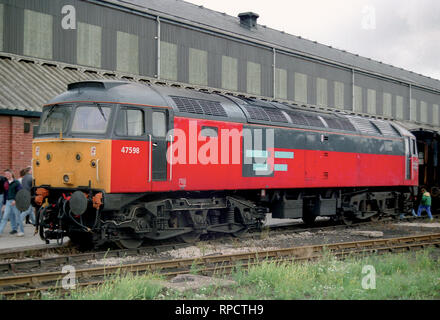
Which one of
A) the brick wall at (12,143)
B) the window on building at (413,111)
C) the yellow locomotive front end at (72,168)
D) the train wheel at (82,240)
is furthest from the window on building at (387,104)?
the yellow locomotive front end at (72,168)

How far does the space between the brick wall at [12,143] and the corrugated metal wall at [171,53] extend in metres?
4.44

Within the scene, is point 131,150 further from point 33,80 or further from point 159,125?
point 33,80

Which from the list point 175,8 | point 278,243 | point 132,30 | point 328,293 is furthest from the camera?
point 175,8

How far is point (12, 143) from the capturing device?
16641mm

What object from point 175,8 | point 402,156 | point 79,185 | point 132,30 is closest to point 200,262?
point 79,185

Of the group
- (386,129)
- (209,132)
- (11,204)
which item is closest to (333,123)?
(386,129)

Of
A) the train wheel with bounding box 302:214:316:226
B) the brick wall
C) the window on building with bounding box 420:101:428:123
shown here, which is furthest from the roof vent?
the window on building with bounding box 420:101:428:123

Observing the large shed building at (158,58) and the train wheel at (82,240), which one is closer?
the train wheel at (82,240)

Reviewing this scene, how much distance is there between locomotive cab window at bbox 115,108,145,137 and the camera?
10.4 metres

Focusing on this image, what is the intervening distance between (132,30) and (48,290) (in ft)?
59.6

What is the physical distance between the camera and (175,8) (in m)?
26.8

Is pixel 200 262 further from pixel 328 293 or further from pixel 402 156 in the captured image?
pixel 402 156

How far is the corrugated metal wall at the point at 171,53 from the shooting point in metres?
20.5

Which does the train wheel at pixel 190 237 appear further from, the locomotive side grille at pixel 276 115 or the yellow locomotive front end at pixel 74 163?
the locomotive side grille at pixel 276 115
